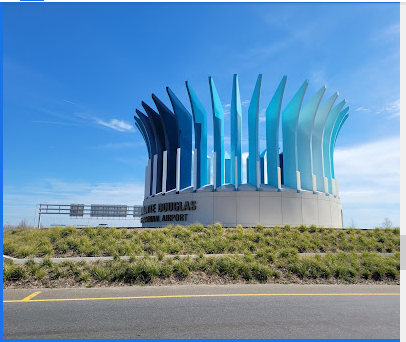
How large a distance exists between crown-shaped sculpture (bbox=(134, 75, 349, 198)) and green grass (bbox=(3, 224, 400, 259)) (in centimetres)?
729

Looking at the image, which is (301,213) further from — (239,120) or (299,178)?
(239,120)

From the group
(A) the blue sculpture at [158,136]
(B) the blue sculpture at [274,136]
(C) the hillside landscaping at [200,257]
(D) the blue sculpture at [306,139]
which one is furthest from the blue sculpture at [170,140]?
(C) the hillside landscaping at [200,257]

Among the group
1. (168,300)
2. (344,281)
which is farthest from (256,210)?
(168,300)

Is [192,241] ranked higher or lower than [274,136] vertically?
lower

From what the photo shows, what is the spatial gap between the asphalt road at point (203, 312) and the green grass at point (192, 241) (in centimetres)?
393

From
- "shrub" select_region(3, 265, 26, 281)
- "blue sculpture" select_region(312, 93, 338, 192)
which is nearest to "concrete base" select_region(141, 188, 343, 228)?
"blue sculpture" select_region(312, 93, 338, 192)

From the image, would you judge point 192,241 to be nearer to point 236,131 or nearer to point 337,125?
point 236,131

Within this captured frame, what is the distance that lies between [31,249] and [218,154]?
15.0 metres

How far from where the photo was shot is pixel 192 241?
593 inches

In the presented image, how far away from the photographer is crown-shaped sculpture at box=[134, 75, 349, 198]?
968 inches

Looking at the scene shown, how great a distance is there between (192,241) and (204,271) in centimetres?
470

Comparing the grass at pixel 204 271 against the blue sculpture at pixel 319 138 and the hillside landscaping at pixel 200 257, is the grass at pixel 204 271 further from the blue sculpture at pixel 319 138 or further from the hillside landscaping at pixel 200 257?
the blue sculpture at pixel 319 138

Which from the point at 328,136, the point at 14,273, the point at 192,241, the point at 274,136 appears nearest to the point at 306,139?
the point at 274,136

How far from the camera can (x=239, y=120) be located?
82.6ft
